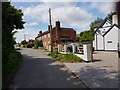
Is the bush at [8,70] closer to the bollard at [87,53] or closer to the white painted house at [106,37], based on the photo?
the bollard at [87,53]

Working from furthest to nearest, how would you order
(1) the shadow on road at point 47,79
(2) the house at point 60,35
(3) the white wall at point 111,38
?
1. (2) the house at point 60,35
2. (3) the white wall at point 111,38
3. (1) the shadow on road at point 47,79

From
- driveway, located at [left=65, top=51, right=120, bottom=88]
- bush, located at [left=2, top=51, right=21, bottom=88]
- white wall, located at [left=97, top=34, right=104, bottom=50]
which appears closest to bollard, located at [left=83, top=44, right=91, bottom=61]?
driveway, located at [left=65, top=51, right=120, bottom=88]

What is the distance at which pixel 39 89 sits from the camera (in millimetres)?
9188

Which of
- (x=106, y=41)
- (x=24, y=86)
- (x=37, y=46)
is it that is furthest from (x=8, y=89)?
(x=37, y=46)

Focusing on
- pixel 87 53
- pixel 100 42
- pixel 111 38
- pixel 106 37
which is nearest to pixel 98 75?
pixel 87 53

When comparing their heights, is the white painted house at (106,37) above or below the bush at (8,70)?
above

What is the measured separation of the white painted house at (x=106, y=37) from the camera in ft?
134

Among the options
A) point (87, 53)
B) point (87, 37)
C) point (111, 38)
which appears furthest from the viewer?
point (87, 37)

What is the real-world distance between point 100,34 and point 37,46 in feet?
87.7

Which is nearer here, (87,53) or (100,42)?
(87,53)

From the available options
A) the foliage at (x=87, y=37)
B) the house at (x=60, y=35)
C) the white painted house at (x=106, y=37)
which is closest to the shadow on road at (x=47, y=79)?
the white painted house at (x=106, y=37)

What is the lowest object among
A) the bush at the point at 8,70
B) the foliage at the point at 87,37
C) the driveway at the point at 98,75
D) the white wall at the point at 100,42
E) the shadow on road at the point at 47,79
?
the shadow on road at the point at 47,79

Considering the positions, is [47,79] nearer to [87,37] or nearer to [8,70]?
[8,70]

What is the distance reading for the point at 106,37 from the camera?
43062mm
